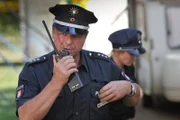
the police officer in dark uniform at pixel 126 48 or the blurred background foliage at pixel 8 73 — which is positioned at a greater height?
the police officer in dark uniform at pixel 126 48

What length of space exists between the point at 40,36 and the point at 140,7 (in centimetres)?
454

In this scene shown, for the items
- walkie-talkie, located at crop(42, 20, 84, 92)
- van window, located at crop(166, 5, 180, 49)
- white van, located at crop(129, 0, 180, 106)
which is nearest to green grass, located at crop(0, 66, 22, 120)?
white van, located at crop(129, 0, 180, 106)

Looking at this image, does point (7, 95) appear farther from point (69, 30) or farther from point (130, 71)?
point (69, 30)

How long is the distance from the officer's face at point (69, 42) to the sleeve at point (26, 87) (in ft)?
0.64

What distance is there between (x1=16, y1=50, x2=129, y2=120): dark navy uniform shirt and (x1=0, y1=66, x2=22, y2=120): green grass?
5269 mm

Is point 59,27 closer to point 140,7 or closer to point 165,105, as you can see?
point 140,7

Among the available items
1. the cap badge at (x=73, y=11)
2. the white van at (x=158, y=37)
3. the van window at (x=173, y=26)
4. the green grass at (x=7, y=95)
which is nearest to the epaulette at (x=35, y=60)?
the cap badge at (x=73, y=11)

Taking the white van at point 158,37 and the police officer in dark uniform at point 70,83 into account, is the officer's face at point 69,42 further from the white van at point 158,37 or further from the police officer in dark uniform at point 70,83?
the white van at point 158,37

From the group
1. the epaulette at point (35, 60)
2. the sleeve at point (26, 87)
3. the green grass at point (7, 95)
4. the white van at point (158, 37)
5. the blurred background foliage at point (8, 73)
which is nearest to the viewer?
the sleeve at point (26, 87)

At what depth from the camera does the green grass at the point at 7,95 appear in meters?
8.56

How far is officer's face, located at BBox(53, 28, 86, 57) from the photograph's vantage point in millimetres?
2488

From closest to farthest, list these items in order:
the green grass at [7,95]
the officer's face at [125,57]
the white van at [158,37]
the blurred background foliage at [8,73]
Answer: the officer's face at [125,57]
the white van at [158,37]
the green grass at [7,95]
the blurred background foliage at [8,73]

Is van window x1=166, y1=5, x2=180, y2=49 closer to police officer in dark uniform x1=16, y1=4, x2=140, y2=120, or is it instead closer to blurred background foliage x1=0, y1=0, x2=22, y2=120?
blurred background foliage x1=0, y1=0, x2=22, y2=120

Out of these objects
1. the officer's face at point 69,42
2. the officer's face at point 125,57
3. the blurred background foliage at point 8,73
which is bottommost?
the blurred background foliage at point 8,73
